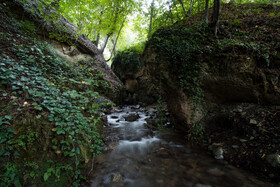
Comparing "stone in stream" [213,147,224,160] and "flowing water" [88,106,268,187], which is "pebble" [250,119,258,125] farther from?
"flowing water" [88,106,268,187]

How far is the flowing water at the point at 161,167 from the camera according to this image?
2509 mm

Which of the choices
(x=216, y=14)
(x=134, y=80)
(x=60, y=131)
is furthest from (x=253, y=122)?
(x=134, y=80)

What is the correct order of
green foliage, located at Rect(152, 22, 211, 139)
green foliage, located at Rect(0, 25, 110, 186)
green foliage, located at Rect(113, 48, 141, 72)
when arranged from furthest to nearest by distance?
green foliage, located at Rect(113, 48, 141, 72)
green foliage, located at Rect(152, 22, 211, 139)
green foliage, located at Rect(0, 25, 110, 186)

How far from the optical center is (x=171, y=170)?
2889mm

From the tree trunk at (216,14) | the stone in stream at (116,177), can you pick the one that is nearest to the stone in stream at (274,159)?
the stone in stream at (116,177)

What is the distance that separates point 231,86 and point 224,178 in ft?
8.87

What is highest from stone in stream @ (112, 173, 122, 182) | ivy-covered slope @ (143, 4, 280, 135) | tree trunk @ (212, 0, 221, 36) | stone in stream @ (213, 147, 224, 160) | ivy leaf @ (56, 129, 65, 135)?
tree trunk @ (212, 0, 221, 36)

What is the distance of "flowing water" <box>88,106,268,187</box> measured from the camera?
2.51 m

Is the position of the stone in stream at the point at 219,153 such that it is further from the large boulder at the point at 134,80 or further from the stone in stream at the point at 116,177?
the large boulder at the point at 134,80

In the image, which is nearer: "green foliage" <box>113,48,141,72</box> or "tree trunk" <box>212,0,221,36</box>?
"tree trunk" <box>212,0,221,36</box>

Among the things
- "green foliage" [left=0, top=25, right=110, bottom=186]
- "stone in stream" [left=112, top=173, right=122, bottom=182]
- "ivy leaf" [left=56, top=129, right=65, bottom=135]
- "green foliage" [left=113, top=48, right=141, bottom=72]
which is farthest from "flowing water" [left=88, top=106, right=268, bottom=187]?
"green foliage" [left=113, top=48, right=141, bottom=72]

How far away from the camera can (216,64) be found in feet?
13.1

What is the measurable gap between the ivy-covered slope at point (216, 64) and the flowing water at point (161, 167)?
0.99m

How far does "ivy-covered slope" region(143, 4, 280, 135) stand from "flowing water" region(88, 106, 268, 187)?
985 millimetres
